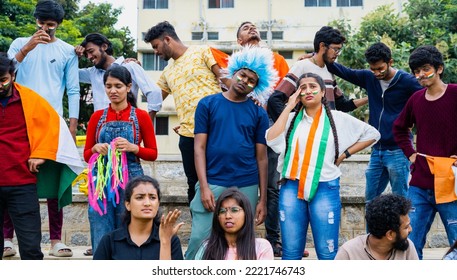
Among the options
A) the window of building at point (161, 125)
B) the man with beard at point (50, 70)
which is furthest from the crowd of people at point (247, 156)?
the window of building at point (161, 125)

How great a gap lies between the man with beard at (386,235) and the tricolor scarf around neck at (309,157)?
0.63 m

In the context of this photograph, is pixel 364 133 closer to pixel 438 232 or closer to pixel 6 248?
pixel 438 232

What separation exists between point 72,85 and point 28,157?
4.48ft

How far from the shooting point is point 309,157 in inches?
209

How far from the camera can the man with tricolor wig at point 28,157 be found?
539cm

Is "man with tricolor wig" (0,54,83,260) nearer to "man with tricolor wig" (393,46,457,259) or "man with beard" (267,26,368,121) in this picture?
"man with beard" (267,26,368,121)

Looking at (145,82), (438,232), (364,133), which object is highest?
(145,82)

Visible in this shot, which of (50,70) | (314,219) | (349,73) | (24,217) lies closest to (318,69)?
(349,73)

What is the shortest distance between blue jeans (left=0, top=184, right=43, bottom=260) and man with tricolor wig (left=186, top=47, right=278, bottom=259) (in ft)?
3.77

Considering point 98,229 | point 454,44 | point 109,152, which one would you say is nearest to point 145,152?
point 109,152

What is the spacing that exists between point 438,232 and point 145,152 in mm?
3719

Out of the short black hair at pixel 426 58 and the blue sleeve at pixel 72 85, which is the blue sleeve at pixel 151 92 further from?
the short black hair at pixel 426 58

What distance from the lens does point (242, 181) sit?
5.51m

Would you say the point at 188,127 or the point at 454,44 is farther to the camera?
the point at 454,44
